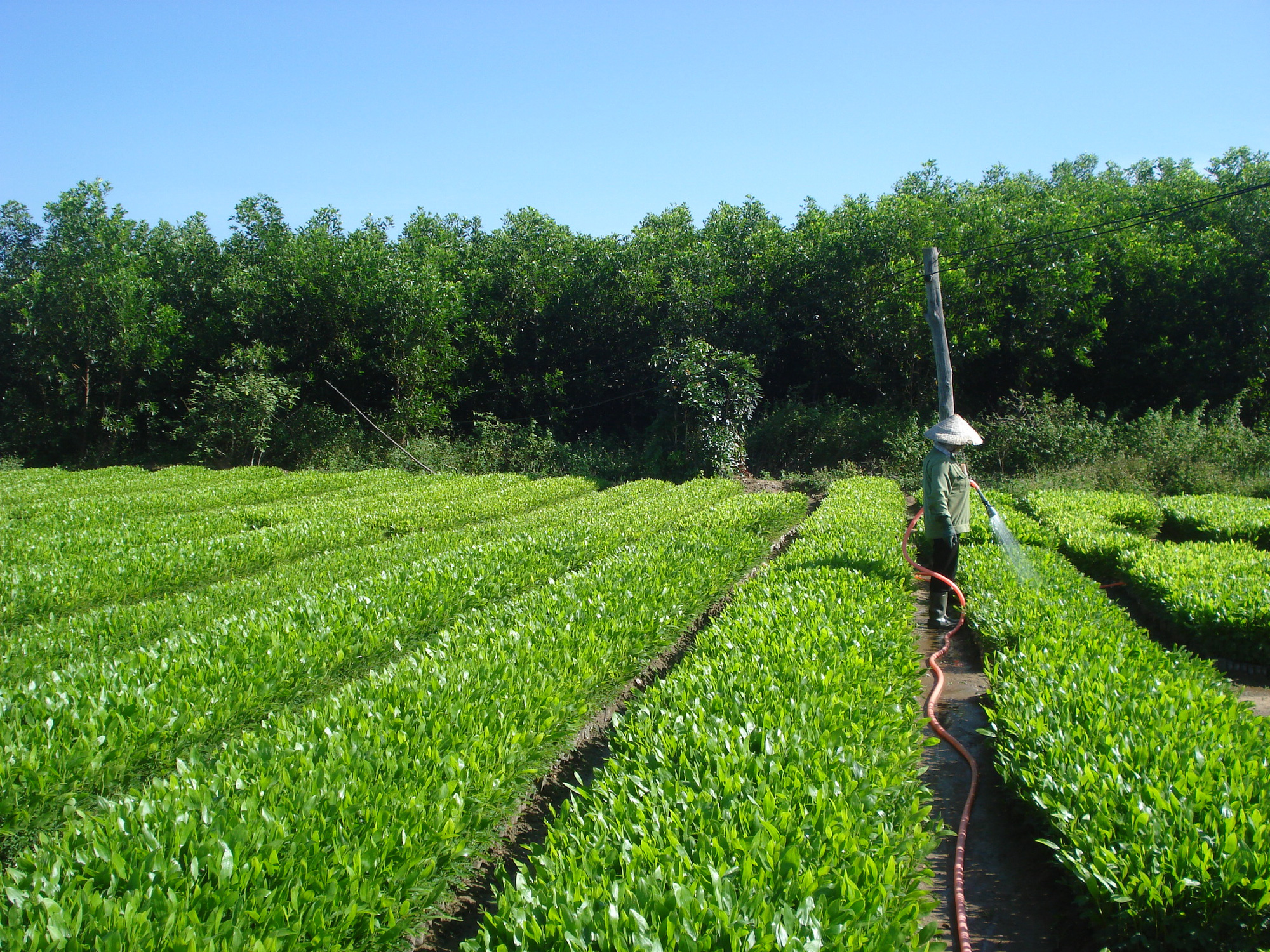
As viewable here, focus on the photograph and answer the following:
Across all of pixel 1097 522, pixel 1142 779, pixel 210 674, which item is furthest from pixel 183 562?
pixel 1097 522

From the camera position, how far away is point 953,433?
7312 millimetres

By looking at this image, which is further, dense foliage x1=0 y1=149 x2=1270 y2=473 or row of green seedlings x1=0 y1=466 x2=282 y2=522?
dense foliage x1=0 y1=149 x2=1270 y2=473

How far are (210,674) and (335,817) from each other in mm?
2587

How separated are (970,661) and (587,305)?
24806 millimetres

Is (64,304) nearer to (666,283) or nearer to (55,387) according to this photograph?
(55,387)

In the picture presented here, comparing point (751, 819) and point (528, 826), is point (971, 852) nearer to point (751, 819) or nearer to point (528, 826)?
point (751, 819)

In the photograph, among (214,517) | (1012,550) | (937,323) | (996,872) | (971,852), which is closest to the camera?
(996,872)

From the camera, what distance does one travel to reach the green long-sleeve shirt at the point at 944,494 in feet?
24.0

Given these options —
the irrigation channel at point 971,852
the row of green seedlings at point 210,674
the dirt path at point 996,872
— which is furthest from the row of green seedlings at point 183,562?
the dirt path at point 996,872

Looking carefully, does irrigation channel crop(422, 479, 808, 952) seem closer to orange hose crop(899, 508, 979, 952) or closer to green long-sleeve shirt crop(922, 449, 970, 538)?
orange hose crop(899, 508, 979, 952)

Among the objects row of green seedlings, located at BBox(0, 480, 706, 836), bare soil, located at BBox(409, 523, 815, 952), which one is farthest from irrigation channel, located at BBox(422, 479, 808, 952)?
row of green seedlings, located at BBox(0, 480, 706, 836)

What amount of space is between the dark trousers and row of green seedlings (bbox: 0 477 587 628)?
9430 millimetres

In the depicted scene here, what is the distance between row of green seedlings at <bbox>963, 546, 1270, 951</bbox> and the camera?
109 inches

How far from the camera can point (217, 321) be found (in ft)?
101
